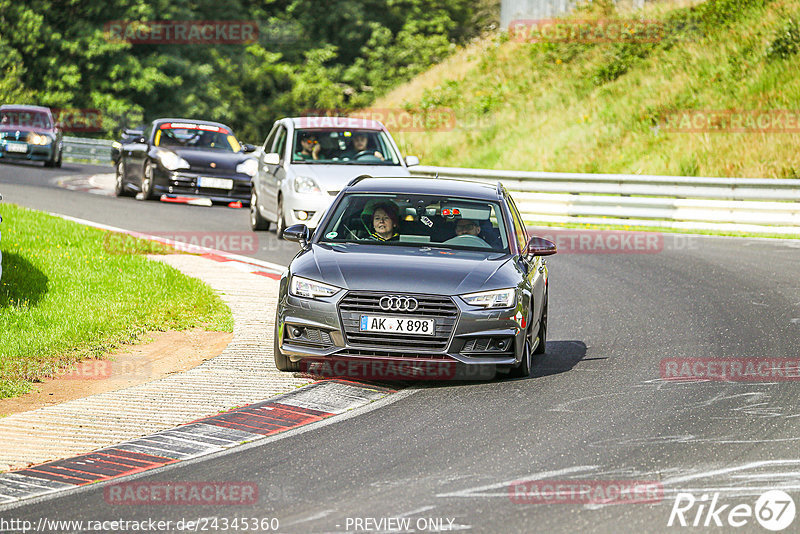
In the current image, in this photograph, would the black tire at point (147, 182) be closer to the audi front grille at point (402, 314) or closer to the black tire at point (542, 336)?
the black tire at point (542, 336)

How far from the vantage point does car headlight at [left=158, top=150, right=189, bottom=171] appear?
80.1ft

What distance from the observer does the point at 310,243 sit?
10.5 m

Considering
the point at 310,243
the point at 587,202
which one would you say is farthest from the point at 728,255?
the point at 310,243

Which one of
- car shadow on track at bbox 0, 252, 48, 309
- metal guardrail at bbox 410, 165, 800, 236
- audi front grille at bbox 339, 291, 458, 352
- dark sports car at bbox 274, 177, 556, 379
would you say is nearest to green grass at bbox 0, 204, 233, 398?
car shadow on track at bbox 0, 252, 48, 309

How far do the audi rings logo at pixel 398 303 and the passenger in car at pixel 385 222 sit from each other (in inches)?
51.6

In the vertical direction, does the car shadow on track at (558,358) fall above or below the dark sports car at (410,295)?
below

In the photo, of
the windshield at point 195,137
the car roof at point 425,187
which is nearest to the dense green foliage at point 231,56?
the windshield at point 195,137

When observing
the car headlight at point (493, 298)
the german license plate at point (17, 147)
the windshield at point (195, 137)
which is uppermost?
the windshield at point (195, 137)

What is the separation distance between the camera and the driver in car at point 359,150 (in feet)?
Result: 64.4

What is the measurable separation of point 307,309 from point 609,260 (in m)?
10.0

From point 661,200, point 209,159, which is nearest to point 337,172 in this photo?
point 209,159

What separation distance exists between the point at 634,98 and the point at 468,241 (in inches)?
957

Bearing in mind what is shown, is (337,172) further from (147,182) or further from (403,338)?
(403,338)

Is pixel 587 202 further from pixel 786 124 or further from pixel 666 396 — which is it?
pixel 666 396
